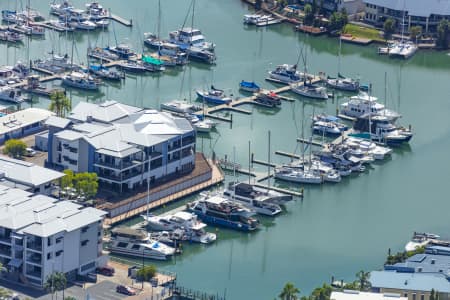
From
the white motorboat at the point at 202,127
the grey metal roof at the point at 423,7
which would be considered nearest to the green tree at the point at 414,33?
the grey metal roof at the point at 423,7

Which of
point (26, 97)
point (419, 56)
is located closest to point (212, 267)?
point (26, 97)

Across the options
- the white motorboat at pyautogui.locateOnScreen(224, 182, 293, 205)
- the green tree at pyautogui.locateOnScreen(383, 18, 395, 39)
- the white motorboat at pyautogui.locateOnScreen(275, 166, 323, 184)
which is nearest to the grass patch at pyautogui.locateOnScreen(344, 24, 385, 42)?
the green tree at pyautogui.locateOnScreen(383, 18, 395, 39)

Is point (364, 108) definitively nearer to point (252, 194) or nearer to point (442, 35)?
point (252, 194)

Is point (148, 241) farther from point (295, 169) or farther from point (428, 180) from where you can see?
point (428, 180)

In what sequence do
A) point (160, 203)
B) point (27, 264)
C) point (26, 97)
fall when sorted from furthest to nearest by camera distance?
point (26, 97)
point (160, 203)
point (27, 264)

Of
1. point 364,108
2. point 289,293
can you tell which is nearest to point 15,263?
point 289,293

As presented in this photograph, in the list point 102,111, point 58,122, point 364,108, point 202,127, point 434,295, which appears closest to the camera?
point 434,295
